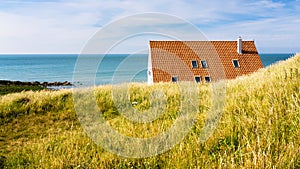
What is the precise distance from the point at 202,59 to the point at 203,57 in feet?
5.37

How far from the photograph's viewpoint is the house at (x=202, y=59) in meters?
32.4

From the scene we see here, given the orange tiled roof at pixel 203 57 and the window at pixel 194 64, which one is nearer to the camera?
the orange tiled roof at pixel 203 57

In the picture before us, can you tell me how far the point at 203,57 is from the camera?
111 ft

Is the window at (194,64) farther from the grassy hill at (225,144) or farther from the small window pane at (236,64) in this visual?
the grassy hill at (225,144)

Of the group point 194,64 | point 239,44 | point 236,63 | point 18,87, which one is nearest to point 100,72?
point 18,87

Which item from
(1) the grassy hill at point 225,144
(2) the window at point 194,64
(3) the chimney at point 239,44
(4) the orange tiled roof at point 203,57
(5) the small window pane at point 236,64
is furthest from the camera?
(3) the chimney at point 239,44

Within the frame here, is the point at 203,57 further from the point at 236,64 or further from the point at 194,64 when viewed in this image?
the point at 236,64

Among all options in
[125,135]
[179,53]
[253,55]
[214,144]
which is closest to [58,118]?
[125,135]

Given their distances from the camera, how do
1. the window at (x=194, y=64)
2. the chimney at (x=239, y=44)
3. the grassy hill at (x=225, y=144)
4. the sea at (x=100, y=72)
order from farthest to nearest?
the chimney at (x=239, y=44) → the window at (x=194, y=64) → the sea at (x=100, y=72) → the grassy hill at (x=225, y=144)

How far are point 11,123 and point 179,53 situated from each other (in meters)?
32.2

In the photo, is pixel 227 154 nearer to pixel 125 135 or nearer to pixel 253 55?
pixel 125 135

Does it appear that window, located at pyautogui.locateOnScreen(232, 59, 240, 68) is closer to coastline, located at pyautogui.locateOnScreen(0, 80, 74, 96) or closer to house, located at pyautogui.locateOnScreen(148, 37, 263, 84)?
house, located at pyautogui.locateOnScreen(148, 37, 263, 84)

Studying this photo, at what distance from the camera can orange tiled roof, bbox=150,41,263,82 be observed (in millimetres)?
32375

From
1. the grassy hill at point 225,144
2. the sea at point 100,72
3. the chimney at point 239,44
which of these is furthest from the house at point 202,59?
A: the grassy hill at point 225,144
